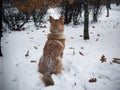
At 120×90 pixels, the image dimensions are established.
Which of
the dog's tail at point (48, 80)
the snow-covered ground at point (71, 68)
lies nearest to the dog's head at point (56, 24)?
the snow-covered ground at point (71, 68)

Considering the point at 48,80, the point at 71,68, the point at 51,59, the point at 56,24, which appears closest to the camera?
the point at 48,80

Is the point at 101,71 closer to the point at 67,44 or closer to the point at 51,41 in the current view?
the point at 51,41

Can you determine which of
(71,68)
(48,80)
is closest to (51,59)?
(48,80)

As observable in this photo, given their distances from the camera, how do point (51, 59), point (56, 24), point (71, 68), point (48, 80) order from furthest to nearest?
point (71, 68) < point (56, 24) < point (51, 59) < point (48, 80)

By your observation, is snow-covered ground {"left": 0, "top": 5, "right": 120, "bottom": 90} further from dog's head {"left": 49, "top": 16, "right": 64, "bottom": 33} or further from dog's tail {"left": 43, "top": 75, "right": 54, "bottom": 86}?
dog's head {"left": 49, "top": 16, "right": 64, "bottom": 33}

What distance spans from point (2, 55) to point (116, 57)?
4.30 m

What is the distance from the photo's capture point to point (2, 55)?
8219mm

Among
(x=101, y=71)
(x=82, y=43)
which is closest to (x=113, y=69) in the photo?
(x=101, y=71)

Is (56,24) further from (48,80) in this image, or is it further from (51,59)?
(48,80)

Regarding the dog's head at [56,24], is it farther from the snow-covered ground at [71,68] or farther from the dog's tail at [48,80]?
the dog's tail at [48,80]

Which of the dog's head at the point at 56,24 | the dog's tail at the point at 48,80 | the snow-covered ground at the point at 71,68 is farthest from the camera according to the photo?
the dog's head at the point at 56,24

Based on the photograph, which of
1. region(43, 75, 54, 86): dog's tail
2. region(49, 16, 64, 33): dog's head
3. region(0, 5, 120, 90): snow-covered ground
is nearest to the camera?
region(43, 75, 54, 86): dog's tail

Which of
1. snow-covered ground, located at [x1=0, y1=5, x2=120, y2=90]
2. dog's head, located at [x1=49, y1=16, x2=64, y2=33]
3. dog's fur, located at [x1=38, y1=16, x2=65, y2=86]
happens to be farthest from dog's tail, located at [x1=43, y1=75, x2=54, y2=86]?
dog's head, located at [x1=49, y1=16, x2=64, y2=33]

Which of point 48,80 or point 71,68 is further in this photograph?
point 71,68
